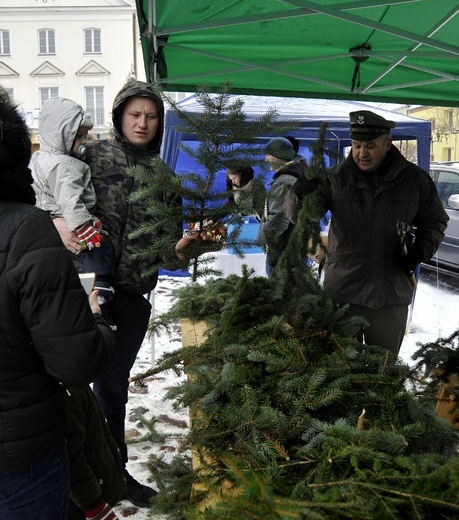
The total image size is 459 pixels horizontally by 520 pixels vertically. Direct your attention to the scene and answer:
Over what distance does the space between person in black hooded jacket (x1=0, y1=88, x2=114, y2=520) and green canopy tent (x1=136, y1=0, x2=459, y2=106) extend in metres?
1.84

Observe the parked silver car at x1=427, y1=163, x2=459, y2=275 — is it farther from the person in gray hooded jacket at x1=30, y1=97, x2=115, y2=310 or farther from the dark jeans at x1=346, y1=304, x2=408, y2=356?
the person in gray hooded jacket at x1=30, y1=97, x2=115, y2=310

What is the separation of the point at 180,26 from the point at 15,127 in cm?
229

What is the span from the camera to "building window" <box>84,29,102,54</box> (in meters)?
39.9

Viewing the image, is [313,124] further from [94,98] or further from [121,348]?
[94,98]

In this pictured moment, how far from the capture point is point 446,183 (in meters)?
11.5

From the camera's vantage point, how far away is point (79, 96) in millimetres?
39188

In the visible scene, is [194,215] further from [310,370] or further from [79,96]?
[79,96]

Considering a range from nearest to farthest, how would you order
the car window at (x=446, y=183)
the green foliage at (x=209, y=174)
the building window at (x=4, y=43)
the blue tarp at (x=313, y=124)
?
the green foliage at (x=209, y=174), the blue tarp at (x=313, y=124), the car window at (x=446, y=183), the building window at (x=4, y=43)

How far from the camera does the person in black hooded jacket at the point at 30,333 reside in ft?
4.76

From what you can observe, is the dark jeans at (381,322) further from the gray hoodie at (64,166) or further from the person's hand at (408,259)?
the gray hoodie at (64,166)

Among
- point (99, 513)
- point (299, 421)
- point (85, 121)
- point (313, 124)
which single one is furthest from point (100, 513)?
point (313, 124)

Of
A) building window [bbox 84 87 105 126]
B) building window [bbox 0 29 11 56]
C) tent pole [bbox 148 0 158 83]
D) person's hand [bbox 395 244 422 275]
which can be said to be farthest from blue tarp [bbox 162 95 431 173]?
building window [bbox 0 29 11 56]

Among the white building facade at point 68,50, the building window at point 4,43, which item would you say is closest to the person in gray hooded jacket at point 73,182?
the white building facade at point 68,50

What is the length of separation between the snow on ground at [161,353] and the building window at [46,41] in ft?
118
